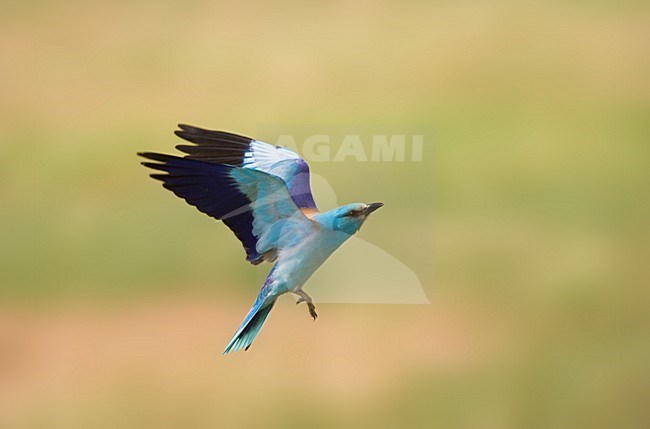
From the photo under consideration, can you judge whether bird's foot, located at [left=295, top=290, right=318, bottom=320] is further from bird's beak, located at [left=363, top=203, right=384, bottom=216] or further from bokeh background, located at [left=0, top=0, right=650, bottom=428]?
bird's beak, located at [left=363, top=203, right=384, bottom=216]

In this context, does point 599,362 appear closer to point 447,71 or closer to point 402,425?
point 402,425

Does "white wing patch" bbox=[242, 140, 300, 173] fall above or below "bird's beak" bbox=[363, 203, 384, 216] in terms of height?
above

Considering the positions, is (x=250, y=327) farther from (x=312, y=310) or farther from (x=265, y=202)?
(x=265, y=202)

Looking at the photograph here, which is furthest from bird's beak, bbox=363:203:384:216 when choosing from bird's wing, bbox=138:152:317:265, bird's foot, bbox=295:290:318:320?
bird's foot, bbox=295:290:318:320

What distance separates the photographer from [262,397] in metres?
2.04

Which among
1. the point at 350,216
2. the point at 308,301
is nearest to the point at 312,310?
the point at 308,301

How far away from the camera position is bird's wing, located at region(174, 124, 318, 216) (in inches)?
70.2

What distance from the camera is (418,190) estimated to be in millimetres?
1974

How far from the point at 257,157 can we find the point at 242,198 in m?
0.09

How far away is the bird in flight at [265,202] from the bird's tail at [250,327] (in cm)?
2

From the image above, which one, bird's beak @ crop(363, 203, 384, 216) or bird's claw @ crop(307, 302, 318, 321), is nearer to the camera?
bird's beak @ crop(363, 203, 384, 216)

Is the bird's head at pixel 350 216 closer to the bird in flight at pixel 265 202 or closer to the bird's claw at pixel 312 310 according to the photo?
the bird in flight at pixel 265 202

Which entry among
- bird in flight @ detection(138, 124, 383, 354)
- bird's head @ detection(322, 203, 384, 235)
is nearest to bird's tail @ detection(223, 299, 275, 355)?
bird in flight @ detection(138, 124, 383, 354)

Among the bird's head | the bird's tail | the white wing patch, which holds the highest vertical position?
the white wing patch
